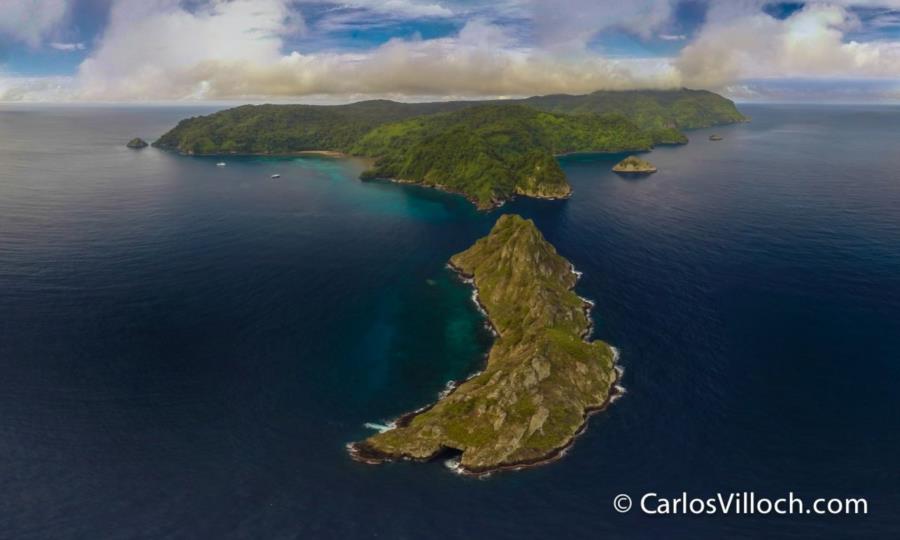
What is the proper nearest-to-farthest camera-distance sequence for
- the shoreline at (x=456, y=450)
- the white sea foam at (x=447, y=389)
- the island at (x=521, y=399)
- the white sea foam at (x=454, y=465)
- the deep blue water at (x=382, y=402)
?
the deep blue water at (x=382, y=402) < the white sea foam at (x=454, y=465) < the shoreline at (x=456, y=450) < the island at (x=521, y=399) < the white sea foam at (x=447, y=389)

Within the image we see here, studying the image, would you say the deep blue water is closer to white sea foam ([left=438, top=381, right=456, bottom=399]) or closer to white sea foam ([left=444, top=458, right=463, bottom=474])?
white sea foam ([left=438, top=381, right=456, bottom=399])

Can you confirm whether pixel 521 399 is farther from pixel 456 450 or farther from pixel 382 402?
pixel 382 402

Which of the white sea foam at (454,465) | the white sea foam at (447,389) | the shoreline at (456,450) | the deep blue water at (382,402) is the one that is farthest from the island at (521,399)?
the deep blue water at (382,402)

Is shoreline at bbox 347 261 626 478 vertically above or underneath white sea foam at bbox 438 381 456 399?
underneath

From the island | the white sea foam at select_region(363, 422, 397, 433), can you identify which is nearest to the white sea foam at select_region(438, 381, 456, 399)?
the island

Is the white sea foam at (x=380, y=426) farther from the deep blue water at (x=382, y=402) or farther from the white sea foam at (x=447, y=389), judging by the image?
the white sea foam at (x=447, y=389)

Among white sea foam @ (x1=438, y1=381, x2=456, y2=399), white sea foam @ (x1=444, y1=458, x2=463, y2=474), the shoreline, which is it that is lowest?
white sea foam @ (x1=444, y1=458, x2=463, y2=474)

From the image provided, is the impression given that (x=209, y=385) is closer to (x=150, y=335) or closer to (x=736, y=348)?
(x=150, y=335)

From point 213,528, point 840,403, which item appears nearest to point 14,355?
point 213,528

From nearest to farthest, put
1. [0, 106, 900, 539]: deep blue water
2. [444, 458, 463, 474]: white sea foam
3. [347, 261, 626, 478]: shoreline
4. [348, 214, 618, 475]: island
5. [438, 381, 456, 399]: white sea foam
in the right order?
[0, 106, 900, 539]: deep blue water → [444, 458, 463, 474]: white sea foam → [347, 261, 626, 478]: shoreline → [348, 214, 618, 475]: island → [438, 381, 456, 399]: white sea foam
